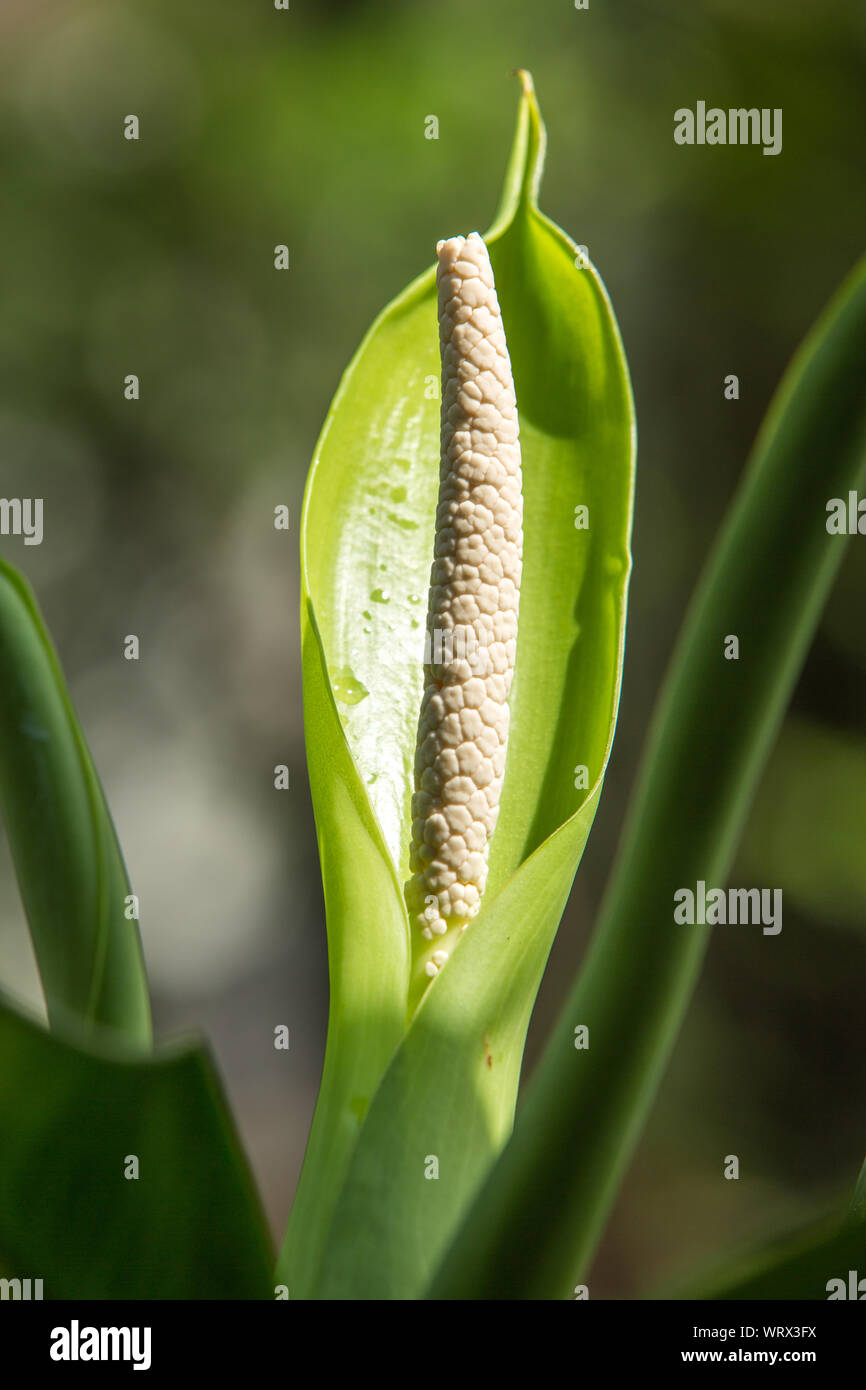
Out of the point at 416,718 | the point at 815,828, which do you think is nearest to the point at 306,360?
the point at 815,828

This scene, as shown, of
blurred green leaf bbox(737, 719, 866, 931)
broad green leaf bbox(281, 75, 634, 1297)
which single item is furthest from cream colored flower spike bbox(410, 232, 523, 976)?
blurred green leaf bbox(737, 719, 866, 931)

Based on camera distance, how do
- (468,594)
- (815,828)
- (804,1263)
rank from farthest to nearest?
(815,828), (468,594), (804,1263)

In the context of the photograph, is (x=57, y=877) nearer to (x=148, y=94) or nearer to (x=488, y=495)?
(x=488, y=495)

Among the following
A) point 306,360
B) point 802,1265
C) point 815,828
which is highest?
point 306,360

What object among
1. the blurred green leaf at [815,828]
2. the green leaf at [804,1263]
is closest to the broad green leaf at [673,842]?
the green leaf at [804,1263]

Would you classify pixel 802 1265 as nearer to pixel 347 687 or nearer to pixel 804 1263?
pixel 804 1263
